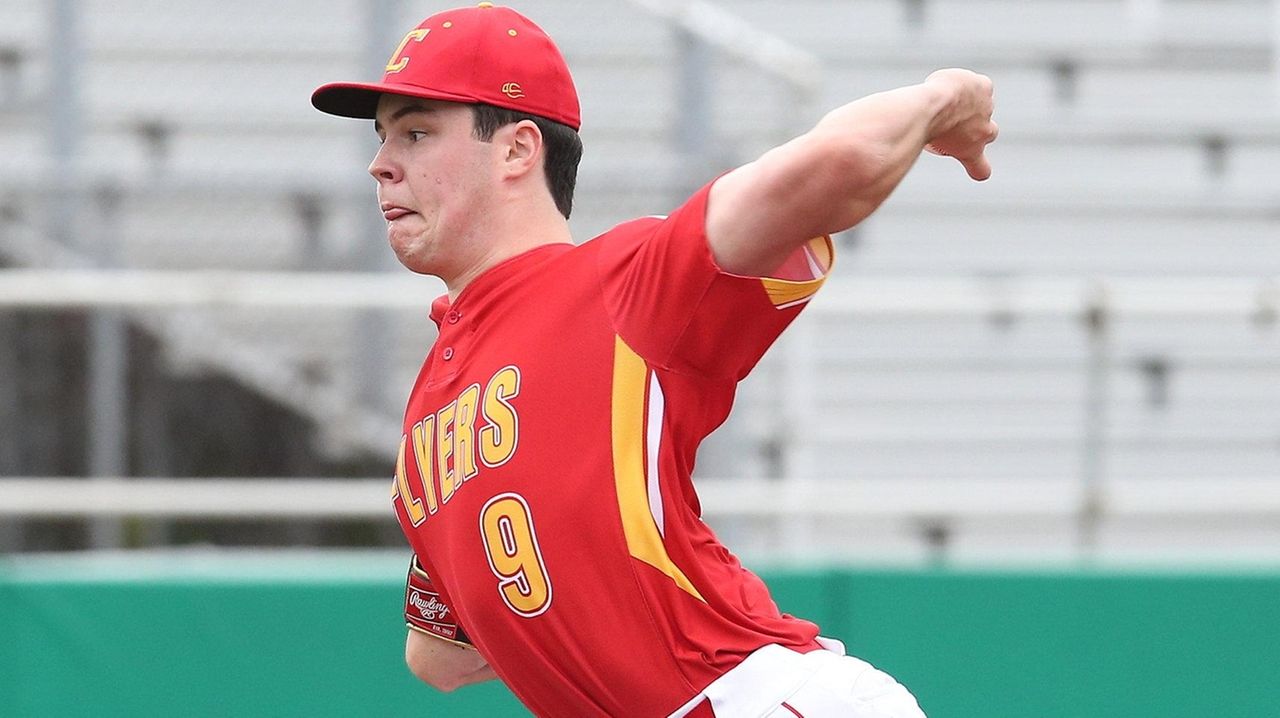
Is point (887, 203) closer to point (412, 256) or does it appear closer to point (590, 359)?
point (412, 256)

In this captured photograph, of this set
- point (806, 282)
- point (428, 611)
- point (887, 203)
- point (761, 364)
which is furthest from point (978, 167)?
point (887, 203)

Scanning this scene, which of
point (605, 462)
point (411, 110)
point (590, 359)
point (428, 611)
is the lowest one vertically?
point (428, 611)

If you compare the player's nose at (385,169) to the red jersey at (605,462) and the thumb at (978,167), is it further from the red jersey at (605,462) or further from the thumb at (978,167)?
the thumb at (978,167)

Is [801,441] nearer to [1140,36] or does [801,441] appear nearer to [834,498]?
[834,498]

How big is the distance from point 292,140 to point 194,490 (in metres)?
2.43

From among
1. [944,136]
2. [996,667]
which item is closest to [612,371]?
[944,136]

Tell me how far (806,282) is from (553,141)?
54 cm

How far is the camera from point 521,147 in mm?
2527

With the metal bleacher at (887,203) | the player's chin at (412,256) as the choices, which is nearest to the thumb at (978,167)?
the player's chin at (412,256)

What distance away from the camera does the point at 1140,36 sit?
8.91 metres

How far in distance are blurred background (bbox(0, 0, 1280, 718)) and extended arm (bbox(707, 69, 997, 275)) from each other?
253 centimetres

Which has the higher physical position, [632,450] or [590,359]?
[590,359]

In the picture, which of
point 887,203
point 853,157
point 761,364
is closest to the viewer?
point 853,157

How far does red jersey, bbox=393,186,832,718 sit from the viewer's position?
2250mm
